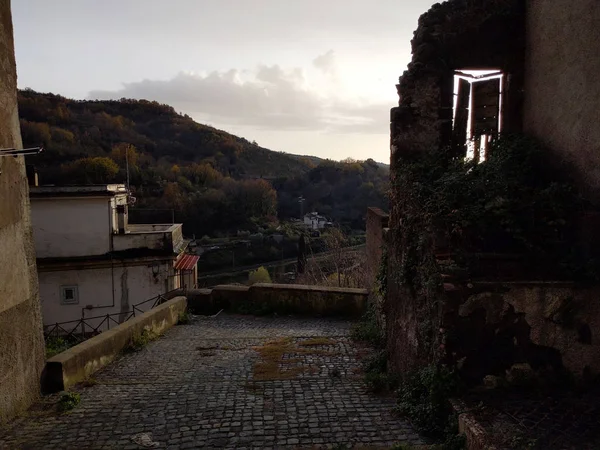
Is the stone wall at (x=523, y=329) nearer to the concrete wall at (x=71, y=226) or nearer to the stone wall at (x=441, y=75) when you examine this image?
the stone wall at (x=441, y=75)

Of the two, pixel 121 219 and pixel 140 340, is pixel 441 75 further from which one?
pixel 121 219

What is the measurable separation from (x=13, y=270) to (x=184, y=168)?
2139 inches

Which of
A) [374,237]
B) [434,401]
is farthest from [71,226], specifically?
[434,401]

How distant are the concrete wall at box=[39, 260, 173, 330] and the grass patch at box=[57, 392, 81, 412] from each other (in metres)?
14.8

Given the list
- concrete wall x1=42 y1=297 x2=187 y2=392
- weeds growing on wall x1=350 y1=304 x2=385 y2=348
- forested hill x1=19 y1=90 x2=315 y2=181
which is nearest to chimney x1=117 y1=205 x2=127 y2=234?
concrete wall x1=42 y1=297 x2=187 y2=392

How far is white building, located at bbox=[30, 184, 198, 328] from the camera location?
65.0 ft

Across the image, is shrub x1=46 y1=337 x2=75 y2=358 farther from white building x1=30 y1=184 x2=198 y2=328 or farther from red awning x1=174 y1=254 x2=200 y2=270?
red awning x1=174 y1=254 x2=200 y2=270

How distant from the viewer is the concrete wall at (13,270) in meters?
5.46

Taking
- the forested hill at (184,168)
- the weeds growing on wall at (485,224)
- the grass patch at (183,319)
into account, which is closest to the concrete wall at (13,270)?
the weeds growing on wall at (485,224)

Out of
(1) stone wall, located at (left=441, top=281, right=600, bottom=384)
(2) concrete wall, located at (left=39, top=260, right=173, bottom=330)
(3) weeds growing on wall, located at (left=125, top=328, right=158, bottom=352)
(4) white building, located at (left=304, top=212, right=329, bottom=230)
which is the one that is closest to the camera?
(1) stone wall, located at (left=441, top=281, right=600, bottom=384)

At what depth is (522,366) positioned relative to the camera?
493 cm

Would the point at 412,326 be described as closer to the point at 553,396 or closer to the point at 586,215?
the point at 553,396

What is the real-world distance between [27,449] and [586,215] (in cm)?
610

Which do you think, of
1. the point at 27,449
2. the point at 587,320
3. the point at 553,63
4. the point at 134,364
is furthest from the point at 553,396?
the point at 134,364
